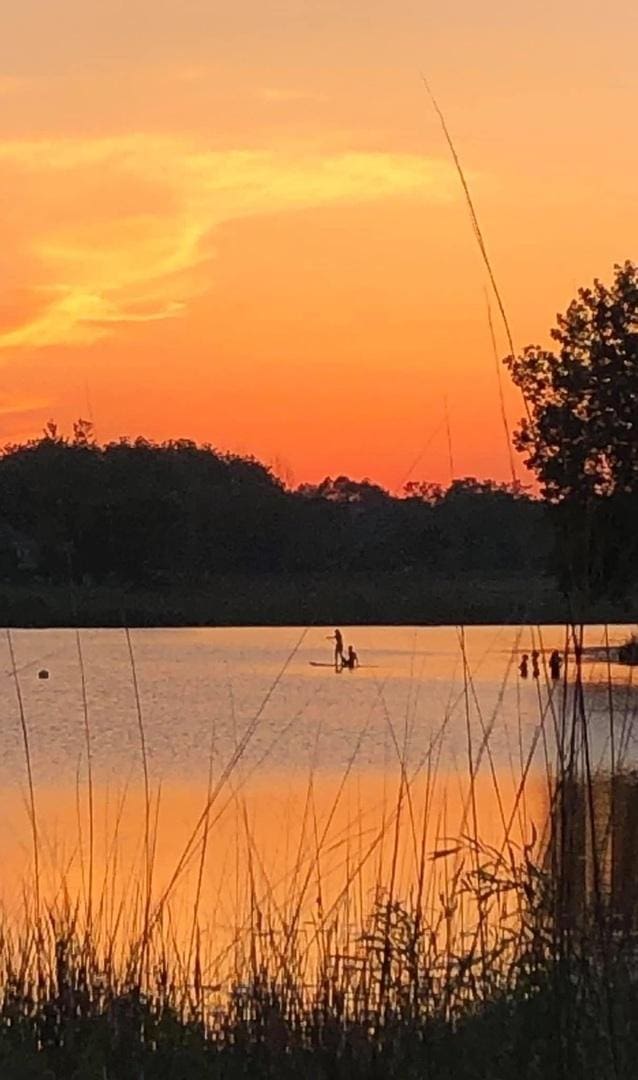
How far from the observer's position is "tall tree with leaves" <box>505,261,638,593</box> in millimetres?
3725

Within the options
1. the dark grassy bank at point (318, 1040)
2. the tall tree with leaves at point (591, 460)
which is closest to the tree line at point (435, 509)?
the tall tree with leaves at point (591, 460)

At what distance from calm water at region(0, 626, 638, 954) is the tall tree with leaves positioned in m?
0.33

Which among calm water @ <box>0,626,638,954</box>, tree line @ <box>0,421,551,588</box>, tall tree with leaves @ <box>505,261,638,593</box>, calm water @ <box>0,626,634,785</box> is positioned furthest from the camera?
calm water @ <box>0,626,634,785</box>

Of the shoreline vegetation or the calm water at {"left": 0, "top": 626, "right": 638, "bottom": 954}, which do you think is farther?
the calm water at {"left": 0, "top": 626, "right": 638, "bottom": 954}

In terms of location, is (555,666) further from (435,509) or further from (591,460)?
(435,509)

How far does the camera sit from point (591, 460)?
12.9 ft

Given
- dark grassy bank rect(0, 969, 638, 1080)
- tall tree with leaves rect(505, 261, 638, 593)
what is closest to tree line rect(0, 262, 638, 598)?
tall tree with leaves rect(505, 261, 638, 593)

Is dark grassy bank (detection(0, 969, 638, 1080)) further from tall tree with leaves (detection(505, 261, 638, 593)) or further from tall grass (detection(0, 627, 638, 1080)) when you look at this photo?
tall tree with leaves (detection(505, 261, 638, 593))

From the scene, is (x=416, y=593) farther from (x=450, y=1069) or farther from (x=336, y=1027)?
(x=450, y=1069)

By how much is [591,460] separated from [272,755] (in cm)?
1971

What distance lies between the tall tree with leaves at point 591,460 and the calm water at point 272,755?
1.08 ft

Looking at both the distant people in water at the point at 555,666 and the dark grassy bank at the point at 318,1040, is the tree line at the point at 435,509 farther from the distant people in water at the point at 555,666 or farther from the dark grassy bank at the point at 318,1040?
the dark grassy bank at the point at 318,1040

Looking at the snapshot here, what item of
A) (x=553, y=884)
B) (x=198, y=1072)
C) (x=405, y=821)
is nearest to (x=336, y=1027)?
(x=198, y=1072)

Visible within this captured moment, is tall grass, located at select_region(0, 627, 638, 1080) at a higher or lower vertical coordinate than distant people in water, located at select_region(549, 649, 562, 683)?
lower
